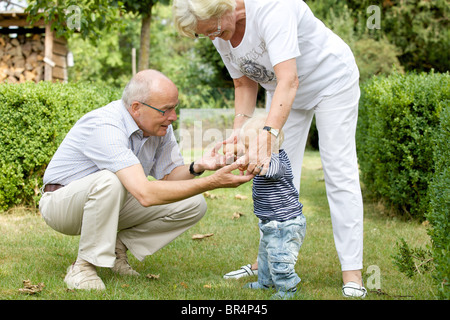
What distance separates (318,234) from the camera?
479cm

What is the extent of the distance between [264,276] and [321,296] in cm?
36

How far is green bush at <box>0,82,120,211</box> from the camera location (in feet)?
17.5

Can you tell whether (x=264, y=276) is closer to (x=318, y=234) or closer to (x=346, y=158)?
(x=346, y=158)

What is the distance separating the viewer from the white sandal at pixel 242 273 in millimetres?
3471

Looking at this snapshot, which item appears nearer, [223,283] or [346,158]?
[346,158]

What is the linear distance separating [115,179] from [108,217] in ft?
0.78

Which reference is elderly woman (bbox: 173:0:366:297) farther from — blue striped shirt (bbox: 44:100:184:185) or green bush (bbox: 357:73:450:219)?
green bush (bbox: 357:73:450:219)

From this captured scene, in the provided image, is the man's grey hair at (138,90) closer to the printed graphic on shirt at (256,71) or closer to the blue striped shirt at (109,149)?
the blue striped shirt at (109,149)

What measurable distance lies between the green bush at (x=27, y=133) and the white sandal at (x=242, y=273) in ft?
9.36

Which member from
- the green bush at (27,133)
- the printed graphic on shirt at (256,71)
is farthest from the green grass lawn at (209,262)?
the printed graphic on shirt at (256,71)

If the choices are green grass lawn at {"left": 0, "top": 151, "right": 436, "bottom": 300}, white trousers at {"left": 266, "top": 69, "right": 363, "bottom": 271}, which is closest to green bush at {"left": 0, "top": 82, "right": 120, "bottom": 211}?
green grass lawn at {"left": 0, "top": 151, "right": 436, "bottom": 300}

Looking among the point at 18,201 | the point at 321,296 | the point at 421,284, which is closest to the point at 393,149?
the point at 421,284

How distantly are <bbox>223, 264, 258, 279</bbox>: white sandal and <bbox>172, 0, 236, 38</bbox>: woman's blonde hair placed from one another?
5.44 feet

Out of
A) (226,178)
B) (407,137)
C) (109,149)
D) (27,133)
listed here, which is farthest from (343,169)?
(27,133)
